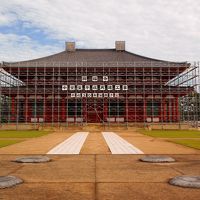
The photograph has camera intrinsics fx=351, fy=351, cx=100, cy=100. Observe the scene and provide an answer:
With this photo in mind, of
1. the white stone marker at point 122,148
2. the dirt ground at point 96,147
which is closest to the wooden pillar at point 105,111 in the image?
the dirt ground at point 96,147

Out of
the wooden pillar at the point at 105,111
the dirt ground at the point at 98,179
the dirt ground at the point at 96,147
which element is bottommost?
the dirt ground at the point at 96,147

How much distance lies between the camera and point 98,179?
802 cm

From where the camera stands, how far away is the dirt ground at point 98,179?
6.36 meters

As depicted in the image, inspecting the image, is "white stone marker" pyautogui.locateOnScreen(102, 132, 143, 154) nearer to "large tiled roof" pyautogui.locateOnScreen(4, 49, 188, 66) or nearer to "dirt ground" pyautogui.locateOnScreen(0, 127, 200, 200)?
"dirt ground" pyautogui.locateOnScreen(0, 127, 200, 200)

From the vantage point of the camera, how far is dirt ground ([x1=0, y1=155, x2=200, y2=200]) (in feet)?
20.9

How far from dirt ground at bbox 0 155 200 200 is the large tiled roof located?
35367mm

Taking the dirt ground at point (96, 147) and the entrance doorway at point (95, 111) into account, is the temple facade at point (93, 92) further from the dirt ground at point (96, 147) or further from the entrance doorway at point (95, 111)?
the dirt ground at point (96, 147)

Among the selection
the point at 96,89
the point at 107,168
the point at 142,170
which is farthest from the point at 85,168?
the point at 96,89

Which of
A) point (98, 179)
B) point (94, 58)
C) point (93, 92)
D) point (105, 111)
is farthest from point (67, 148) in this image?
point (94, 58)

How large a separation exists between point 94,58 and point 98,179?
41.9m

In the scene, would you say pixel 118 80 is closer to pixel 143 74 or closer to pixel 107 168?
pixel 143 74

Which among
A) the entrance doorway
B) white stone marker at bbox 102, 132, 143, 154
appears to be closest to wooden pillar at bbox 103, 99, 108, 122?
the entrance doorway

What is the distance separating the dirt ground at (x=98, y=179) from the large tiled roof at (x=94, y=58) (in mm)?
35367

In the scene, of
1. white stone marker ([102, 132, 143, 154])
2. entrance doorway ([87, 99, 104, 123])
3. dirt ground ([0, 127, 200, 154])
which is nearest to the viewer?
white stone marker ([102, 132, 143, 154])
